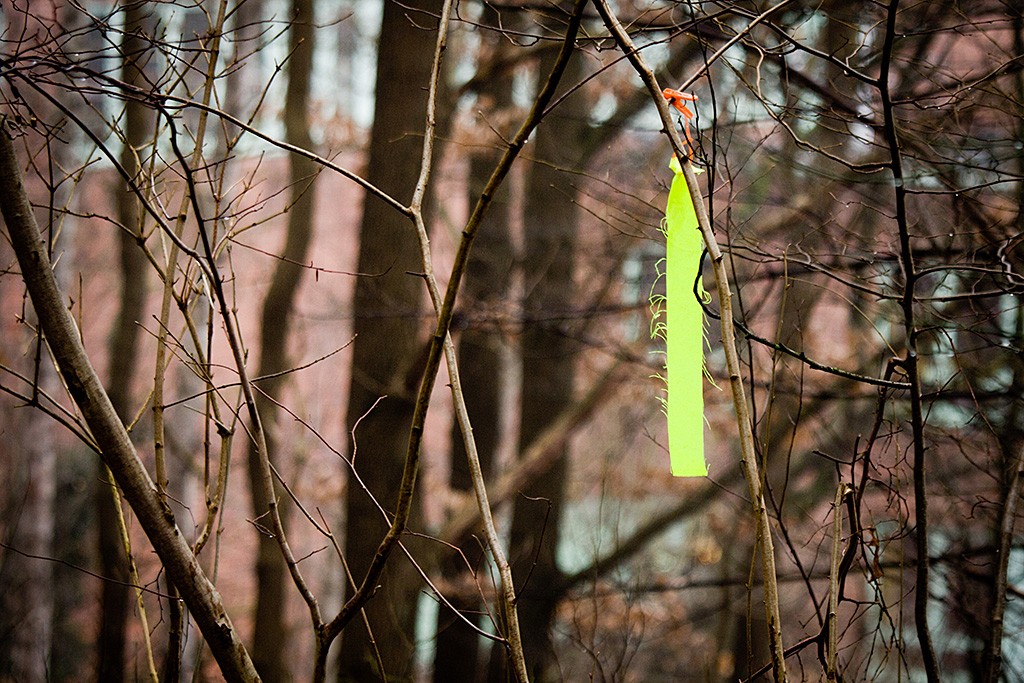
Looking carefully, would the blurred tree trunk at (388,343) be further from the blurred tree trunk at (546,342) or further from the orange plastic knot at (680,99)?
the orange plastic knot at (680,99)

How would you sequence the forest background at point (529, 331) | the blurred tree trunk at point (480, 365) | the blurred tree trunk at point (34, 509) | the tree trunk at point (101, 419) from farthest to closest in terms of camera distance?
1. the blurred tree trunk at point (34, 509)
2. the blurred tree trunk at point (480, 365)
3. the forest background at point (529, 331)
4. the tree trunk at point (101, 419)

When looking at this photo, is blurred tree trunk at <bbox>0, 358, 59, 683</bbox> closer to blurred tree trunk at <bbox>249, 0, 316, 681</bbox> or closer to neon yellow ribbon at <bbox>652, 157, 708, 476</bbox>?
blurred tree trunk at <bbox>249, 0, 316, 681</bbox>

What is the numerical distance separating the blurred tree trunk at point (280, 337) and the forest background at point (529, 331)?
39mm

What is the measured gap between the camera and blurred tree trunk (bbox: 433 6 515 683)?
18.8 ft

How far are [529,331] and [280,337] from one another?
2058 millimetres

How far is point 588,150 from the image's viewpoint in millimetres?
5633

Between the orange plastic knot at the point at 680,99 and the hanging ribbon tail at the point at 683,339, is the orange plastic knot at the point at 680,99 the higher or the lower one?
the higher one

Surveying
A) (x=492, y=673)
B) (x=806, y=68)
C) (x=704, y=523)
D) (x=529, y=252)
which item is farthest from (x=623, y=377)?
(x=704, y=523)

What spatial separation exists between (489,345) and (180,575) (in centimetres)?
522

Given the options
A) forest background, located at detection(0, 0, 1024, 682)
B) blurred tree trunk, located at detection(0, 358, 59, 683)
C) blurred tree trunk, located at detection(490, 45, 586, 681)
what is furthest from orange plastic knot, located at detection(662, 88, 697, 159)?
blurred tree trunk, located at detection(0, 358, 59, 683)

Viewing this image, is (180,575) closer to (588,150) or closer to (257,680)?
(257,680)

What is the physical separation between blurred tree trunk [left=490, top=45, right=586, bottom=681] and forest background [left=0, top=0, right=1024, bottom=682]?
4 centimetres

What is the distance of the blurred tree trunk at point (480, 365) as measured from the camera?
226 inches

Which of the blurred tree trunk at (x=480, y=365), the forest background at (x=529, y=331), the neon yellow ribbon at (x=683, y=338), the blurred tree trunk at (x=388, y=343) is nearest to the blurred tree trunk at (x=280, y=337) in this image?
the forest background at (x=529, y=331)
